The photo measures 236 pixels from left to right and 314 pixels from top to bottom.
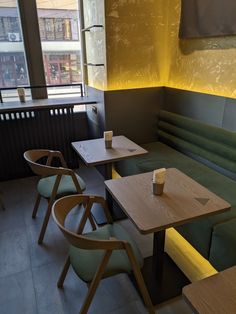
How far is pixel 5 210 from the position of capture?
8.03 ft

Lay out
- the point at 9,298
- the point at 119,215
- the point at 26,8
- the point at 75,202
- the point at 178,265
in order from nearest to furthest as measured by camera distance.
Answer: the point at 75,202 → the point at 9,298 → the point at 178,265 → the point at 119,215 → the point at 26,8

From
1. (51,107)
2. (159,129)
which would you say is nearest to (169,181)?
(159,129)

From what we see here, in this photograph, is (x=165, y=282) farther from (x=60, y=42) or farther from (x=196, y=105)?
(x=60, y=42)

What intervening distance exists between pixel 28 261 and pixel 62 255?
9.6 inches

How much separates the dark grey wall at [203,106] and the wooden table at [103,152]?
0.71 metres

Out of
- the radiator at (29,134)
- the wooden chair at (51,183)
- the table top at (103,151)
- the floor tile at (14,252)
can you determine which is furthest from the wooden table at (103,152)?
the radiator at (29,134)

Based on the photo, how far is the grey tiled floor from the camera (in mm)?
1464

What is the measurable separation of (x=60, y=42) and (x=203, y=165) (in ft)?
7.71

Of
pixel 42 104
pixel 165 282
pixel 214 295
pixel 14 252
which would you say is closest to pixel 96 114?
pixel 42 104

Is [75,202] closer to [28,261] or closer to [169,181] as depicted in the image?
[169,181]

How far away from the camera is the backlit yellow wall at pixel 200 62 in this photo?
7.04 feet

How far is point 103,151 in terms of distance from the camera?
2.13 metres

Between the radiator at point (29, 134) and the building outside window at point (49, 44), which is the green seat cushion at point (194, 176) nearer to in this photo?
the radiator at point (29, 134)

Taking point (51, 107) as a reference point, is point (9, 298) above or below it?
below
